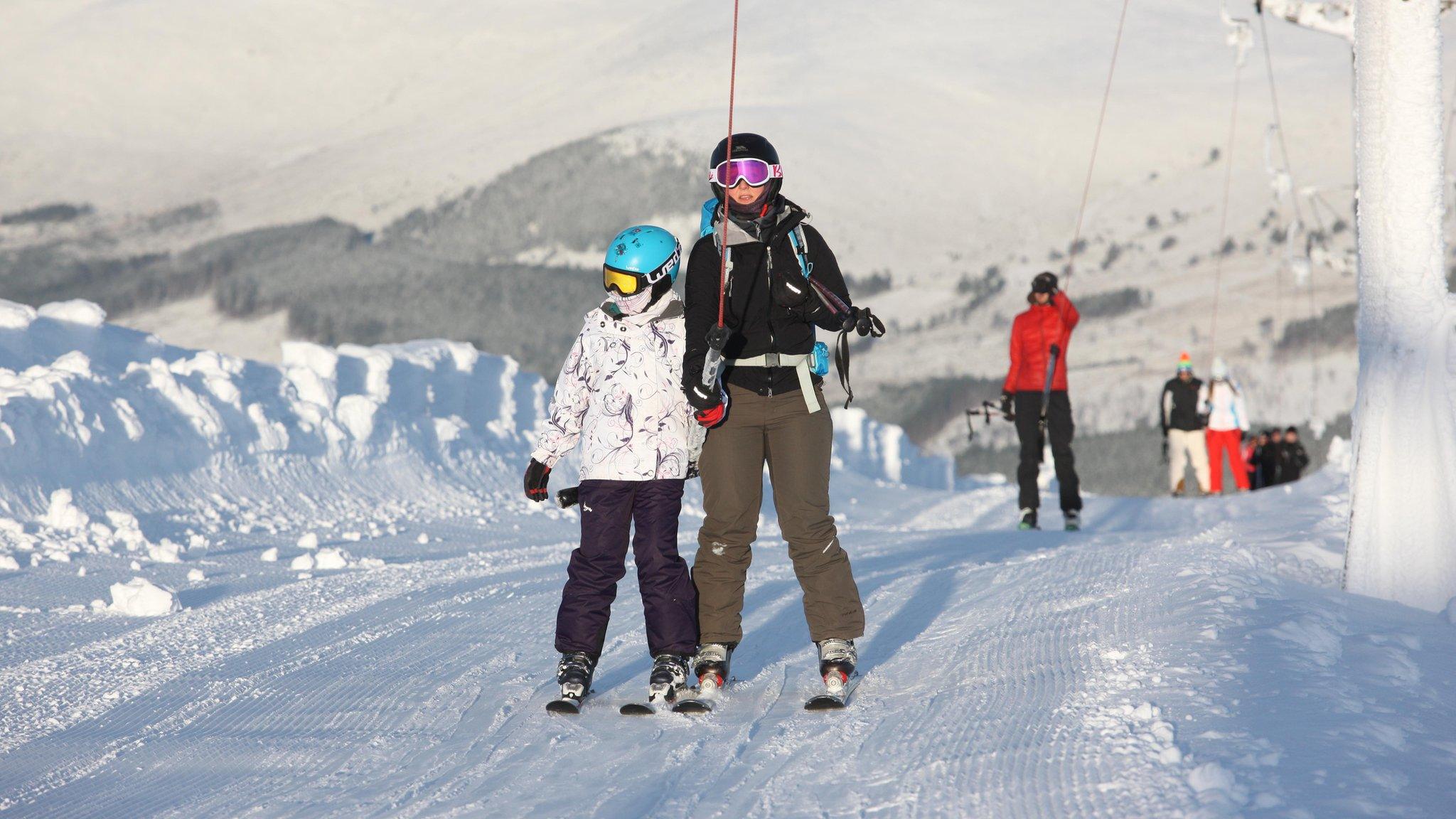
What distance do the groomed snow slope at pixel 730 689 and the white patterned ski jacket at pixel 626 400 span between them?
88cm

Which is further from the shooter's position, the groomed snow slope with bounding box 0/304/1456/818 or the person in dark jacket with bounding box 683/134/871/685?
the person in dark jacket with bounding box 683/134/871/685

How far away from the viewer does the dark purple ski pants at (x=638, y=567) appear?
15.1 feet

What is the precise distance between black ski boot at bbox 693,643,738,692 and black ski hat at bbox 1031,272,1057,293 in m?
6.31

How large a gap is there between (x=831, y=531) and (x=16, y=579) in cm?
540

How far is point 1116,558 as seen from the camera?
7305mm

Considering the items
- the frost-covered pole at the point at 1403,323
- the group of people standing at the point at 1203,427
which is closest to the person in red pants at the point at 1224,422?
the group of people standing at the point at 1203,427

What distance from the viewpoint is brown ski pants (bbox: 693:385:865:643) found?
4598 millimetres

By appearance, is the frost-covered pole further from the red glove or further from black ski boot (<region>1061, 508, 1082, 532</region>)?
black ski boot (<region>1061, 508, 1082, 532</region>)

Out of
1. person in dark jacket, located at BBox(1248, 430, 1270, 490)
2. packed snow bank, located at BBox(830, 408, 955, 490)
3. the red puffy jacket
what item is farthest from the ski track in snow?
packed snow bank, located at BBox(830, 408, 955, 490)

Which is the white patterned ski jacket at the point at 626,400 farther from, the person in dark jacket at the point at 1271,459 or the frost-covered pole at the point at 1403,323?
the person in dark jacket at the point at 1271,459

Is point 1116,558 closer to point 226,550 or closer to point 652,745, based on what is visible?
point 652,745

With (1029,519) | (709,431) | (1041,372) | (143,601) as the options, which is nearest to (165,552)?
(143,601)

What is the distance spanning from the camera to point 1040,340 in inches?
404

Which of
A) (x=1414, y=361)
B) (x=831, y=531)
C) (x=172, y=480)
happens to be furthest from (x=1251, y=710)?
A: (x=172, y=480)
